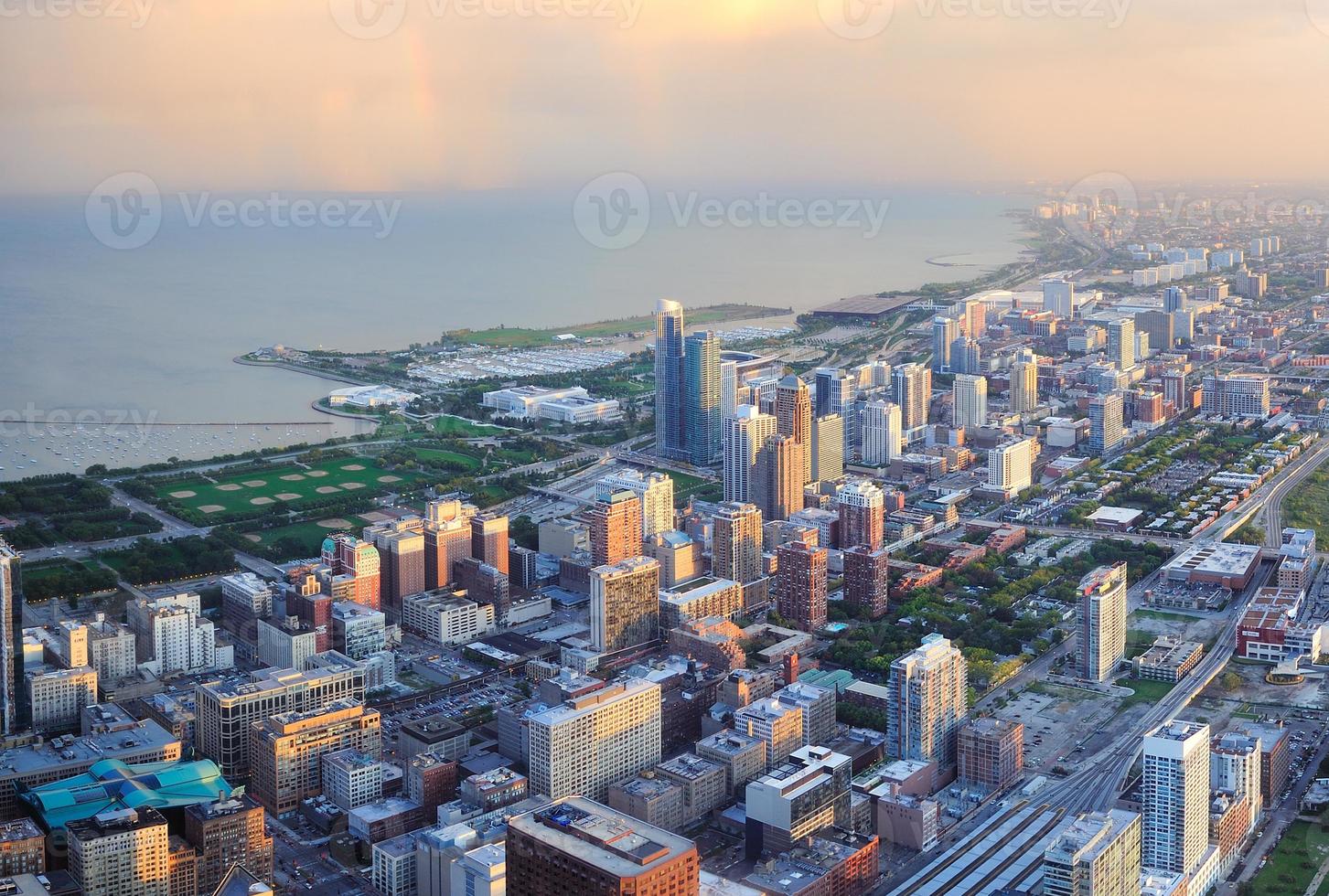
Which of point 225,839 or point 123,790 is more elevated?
point 123,790

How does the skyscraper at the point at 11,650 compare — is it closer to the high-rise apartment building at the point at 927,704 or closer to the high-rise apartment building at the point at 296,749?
the high-rise apartment building at the point at 296,749

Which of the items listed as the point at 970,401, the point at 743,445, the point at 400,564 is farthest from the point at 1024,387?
the point at 400,564

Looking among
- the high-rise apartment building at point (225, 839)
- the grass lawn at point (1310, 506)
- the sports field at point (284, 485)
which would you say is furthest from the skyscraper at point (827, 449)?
the high-rise apartment building at point (225, 839)

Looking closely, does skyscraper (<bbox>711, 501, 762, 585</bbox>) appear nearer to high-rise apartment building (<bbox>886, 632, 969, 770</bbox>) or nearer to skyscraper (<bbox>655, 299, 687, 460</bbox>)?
high-rise apartment building (<bbox>886, 632, 969, 770</bbox>)

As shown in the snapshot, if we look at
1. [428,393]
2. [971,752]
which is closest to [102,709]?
[971,752]

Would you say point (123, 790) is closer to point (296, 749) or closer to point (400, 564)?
point (296, 749)

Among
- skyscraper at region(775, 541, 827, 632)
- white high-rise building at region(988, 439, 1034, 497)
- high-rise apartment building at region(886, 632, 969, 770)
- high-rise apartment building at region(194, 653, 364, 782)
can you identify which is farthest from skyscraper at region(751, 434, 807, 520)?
high-rise apartment building at region(194, 653, 364, 782)
